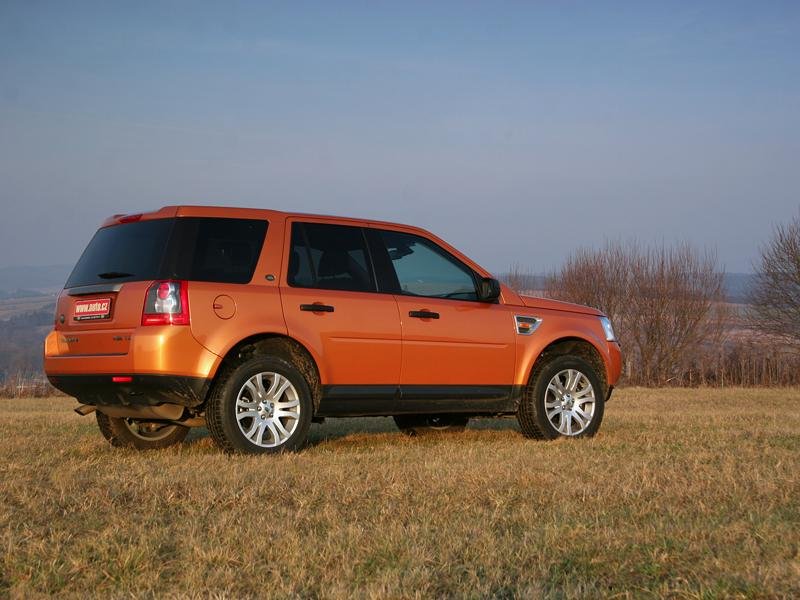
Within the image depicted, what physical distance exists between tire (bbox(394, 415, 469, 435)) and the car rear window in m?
2.84

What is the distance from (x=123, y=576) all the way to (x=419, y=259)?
5.17 m

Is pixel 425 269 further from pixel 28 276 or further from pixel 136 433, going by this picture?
pixel 28 276

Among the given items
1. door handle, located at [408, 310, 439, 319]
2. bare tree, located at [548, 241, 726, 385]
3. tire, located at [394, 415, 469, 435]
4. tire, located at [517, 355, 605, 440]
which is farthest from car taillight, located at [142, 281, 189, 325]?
bare tree, located at [548, 241, 726, 385]

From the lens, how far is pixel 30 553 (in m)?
4.32

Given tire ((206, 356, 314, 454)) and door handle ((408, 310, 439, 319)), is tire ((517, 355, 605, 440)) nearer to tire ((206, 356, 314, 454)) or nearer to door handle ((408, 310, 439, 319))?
door handle ((408, 310, 439, 319))

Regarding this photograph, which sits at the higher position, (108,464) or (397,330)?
(397,330)

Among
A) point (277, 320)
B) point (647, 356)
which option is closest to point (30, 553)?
point (277, 320)

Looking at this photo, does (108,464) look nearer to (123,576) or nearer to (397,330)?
(397,330)

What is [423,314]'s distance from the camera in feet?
27.8

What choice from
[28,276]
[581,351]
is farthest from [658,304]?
[28,276]

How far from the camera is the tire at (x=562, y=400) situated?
9.06m

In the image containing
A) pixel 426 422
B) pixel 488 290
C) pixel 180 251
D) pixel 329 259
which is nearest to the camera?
pixel 180 251

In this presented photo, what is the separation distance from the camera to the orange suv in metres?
7.36

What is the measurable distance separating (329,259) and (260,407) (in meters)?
1.38
